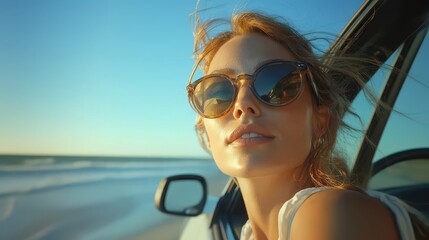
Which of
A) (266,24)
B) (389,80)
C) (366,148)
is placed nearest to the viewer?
(266,24)

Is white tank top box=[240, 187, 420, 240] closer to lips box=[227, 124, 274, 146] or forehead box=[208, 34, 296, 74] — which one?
lips box=[227, 124, 274, 146]

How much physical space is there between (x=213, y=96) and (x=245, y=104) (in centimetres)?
25

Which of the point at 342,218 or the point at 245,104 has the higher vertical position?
the point at 245,104

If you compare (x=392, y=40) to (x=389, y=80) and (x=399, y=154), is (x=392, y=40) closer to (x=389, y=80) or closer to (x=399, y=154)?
(x=389, y=80)

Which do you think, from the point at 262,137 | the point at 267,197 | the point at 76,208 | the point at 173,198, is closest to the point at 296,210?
the point at 262,137

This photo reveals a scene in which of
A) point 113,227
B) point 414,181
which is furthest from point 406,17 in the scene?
point 113,227

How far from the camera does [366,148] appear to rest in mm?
2469

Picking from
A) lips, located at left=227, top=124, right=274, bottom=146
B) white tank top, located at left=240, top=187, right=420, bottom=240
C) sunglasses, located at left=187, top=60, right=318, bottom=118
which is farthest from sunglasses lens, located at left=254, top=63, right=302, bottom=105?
white tank top, located at left=240, top=187, right=420, bottom=240

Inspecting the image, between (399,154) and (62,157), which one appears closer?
(399,154)

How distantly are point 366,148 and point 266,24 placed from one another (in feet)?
3.56

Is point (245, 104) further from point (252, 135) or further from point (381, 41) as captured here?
point (381, 41)

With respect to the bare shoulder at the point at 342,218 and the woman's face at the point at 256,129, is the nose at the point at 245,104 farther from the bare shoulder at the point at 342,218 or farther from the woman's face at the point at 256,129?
the bare shoulder at the point at 342,218

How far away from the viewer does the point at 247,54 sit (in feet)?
5.92

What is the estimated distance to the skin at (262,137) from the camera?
61.8 inches
